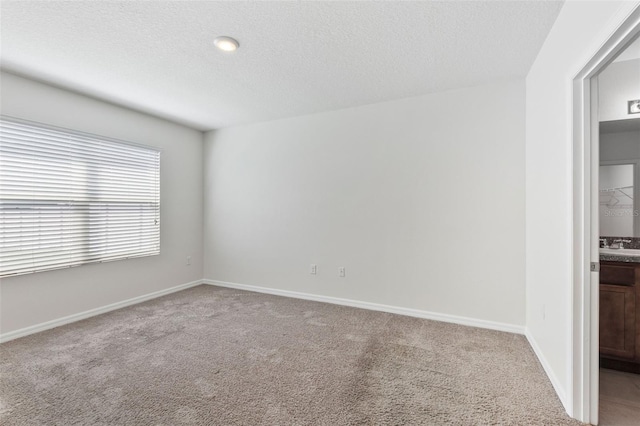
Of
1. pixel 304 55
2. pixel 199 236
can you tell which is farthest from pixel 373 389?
pixel 199 236

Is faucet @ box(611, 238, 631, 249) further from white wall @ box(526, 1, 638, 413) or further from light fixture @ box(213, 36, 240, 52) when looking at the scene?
light fixture @ box(213, 36, 240, 52)

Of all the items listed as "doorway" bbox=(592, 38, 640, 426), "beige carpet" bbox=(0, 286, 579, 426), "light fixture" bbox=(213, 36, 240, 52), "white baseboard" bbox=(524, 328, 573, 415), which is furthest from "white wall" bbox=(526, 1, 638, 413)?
"light fixture" bbox=(213, 36, 240, 52)

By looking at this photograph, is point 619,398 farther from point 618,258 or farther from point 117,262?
point 117,262

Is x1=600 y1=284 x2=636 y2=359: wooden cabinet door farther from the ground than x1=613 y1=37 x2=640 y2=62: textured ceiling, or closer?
closer

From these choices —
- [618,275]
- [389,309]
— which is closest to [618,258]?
[618,275]

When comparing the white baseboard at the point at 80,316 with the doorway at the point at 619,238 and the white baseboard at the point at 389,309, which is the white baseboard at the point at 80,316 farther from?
the doorway at the point at 619,238

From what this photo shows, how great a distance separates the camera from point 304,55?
2436 millimetres

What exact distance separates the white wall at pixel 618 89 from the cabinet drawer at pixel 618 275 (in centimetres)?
131

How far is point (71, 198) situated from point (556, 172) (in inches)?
175

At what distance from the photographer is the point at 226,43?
2.22 meters

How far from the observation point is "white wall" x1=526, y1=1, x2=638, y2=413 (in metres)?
1.55

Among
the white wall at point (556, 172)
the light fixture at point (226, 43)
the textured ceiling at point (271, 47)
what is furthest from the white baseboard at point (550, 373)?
the light fixture at point (226, 43)

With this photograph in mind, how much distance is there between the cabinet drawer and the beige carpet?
833mm

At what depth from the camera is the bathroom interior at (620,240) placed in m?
2.01
